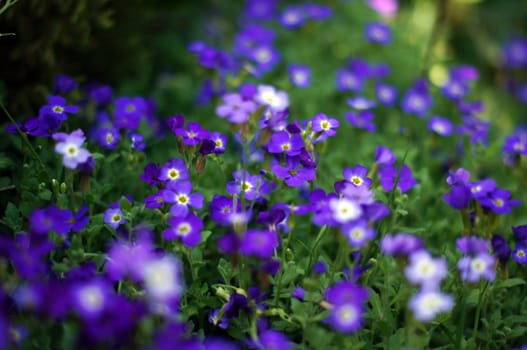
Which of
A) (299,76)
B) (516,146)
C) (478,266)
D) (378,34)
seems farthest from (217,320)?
(378,34)

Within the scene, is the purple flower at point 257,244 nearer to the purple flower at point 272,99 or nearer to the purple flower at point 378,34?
the purple flower at point 272,99

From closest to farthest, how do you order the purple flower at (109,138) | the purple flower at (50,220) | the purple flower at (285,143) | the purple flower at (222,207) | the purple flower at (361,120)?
the purple flower at (50,220) → the purple flower at (222,207) → the purple flower at (285,143) → the purple flower at (109,138) → the purple flower at (361,120)

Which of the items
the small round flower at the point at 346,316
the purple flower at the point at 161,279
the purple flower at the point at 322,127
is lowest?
the small round flower at the point at 346,316

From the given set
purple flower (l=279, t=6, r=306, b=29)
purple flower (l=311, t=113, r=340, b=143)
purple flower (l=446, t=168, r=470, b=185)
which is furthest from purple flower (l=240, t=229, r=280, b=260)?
purple flower (l=279, t=6, r=306, b=29)

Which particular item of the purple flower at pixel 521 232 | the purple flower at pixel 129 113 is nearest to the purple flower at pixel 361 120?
the purple flower at pixel 521 232

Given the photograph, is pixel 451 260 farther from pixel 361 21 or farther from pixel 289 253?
pixel 361 21

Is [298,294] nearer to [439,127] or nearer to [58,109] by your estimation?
[58,109]

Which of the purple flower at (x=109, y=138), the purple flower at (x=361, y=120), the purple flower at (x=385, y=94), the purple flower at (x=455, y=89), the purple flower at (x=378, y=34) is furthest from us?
the purple flower at (x=378, y=34)

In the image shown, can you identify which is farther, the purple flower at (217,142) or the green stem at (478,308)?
the purple flower at (217,142)
